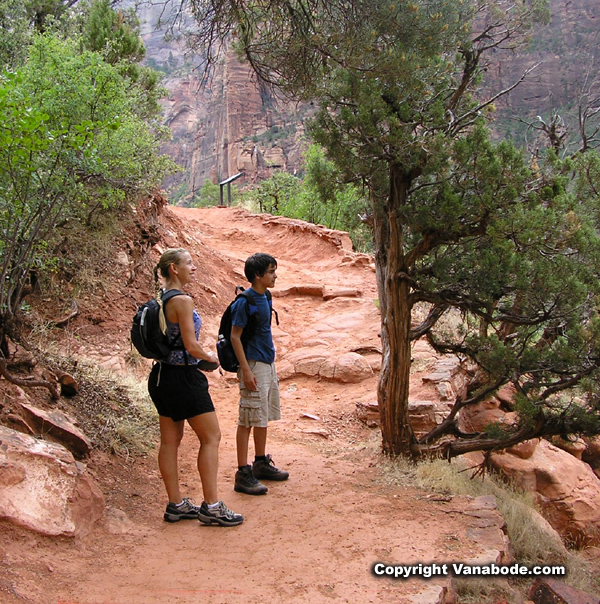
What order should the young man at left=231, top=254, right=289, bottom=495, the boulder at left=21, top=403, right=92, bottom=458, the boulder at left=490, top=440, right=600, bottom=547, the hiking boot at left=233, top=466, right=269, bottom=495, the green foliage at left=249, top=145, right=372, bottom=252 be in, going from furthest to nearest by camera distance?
the green foliage at left=249, top=145, right=372, bottom=252 → the boulder at left=490, top=440, right=600, bottom=547 → the hiking boot at left=233, top=466, right=269, bottom=495 → the young man at left=231, top=254, right=289, bottom=495 → the boulder at left=21, top=403, right=92, bottom=458

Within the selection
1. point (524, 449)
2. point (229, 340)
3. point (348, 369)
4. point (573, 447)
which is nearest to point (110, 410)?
point (229, 340)

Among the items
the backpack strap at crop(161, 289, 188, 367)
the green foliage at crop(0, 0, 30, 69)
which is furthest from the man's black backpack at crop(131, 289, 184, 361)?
the green foliage at crop(0, 0, 30, 69)

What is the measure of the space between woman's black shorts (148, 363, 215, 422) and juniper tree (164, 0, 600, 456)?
2.27 m

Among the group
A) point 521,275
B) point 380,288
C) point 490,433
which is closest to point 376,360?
point 380,288

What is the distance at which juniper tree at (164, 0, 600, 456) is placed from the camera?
4.46 m

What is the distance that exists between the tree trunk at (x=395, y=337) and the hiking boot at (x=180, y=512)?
2.20m

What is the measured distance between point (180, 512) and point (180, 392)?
83cm

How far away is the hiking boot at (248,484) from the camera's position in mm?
4375

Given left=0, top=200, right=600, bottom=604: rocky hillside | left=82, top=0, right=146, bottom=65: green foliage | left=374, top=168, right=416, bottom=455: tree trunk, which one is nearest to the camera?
left=0, top=200, right=600, bottom=604: rocky hillside

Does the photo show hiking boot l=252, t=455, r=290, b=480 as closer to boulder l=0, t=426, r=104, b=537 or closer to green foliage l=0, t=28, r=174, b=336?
boulder l=0, t=426, r=104, b=537

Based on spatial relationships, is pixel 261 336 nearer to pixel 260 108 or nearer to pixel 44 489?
pixel 44 489

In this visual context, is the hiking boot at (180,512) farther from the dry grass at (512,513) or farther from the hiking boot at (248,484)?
the dry grass at (512,513)

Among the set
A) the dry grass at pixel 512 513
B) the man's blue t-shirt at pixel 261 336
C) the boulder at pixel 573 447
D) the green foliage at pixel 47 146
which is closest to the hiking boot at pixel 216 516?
the man's blue t-shirt at pixel 261 336

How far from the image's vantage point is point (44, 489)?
3.31 metres
